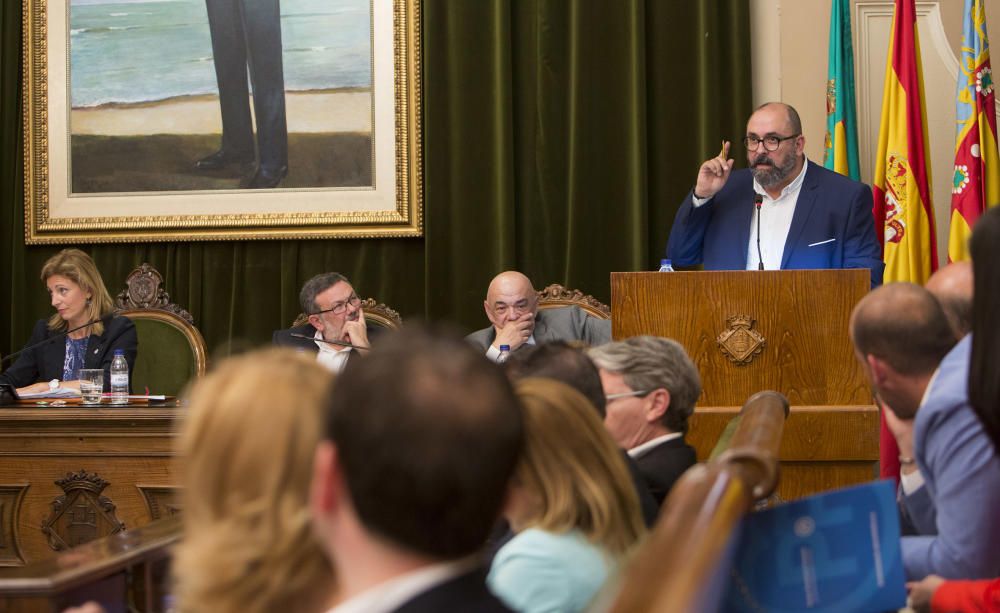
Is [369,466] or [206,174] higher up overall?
[206,174]

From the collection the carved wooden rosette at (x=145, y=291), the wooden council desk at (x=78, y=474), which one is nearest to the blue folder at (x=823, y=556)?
the wooden council desk at (x=78, y=474)

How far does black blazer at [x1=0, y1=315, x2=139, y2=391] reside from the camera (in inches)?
210

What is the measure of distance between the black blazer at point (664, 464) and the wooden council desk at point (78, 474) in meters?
2.37

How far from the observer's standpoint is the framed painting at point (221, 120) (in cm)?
625

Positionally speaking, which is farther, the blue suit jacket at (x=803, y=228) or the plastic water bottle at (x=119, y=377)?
the plastic water bottle at (x=119, y=377)

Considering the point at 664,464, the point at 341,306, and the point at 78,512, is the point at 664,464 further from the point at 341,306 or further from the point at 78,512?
the point at 341,306

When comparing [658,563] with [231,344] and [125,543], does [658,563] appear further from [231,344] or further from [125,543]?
[231,344]

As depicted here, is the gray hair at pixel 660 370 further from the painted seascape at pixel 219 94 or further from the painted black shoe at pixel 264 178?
the painted black shoe at pixel 264 178

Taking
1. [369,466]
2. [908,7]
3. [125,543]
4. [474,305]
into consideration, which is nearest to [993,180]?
[908,7]

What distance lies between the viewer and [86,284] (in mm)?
5438

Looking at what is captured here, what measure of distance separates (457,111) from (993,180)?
104 inches

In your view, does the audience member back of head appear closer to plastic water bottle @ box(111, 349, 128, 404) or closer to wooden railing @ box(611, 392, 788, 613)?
wooden railing @ box(611, 392, 788, 613)

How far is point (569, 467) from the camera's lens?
5.46ft

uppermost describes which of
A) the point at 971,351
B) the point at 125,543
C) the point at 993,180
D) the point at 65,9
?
the point at 65,9
